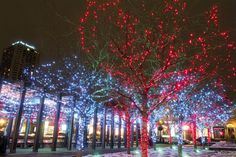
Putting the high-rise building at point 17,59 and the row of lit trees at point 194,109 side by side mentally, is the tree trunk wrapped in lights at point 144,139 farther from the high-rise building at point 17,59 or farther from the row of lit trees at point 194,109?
the high-rise building at point 17,59

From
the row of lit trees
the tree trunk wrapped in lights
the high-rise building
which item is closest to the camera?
the tree trunk wrapped in lights

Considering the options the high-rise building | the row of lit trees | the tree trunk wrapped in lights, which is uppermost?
the high-rise building

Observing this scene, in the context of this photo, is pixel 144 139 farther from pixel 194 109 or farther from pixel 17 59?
pixel 17 59

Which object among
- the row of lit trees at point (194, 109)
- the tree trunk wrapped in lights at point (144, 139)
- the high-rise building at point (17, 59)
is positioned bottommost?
the tree trunk wrapped in lights at point (144, 139)

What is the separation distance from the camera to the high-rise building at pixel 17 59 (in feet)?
98.1

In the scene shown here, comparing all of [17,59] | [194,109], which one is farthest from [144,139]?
[17,59]

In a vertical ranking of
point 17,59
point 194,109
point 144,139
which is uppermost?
point 17,59

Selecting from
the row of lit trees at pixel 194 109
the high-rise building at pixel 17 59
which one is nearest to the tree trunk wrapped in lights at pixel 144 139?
the row of lit trees at pixel 194 109

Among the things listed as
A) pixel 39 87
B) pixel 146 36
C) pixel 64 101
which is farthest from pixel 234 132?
pixel 146 36

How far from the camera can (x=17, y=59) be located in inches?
1300

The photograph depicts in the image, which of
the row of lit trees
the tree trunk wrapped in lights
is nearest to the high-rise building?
the row of lit trees

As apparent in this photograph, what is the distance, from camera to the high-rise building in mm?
29886

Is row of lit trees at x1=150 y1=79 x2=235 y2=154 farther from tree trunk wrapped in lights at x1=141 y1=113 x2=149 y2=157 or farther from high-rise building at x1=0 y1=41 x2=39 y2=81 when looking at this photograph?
high-rise building at x1=0 y1=41 x2=39 y2=81

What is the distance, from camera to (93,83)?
1716 cm
